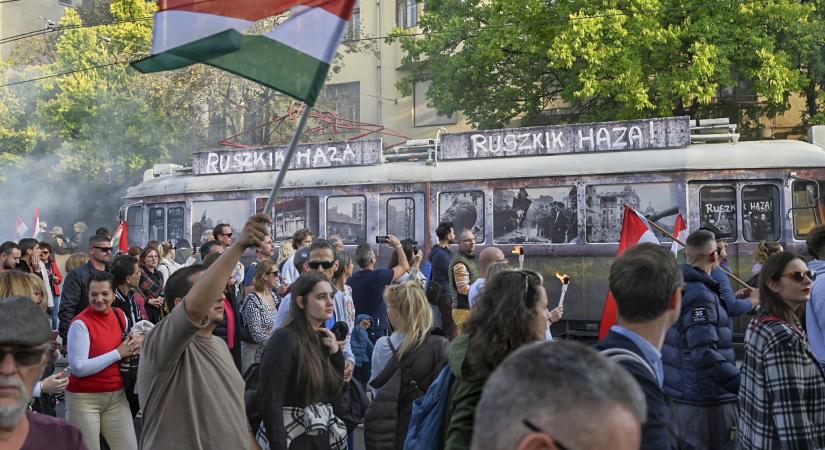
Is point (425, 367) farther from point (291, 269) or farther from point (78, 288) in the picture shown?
point (291, 269)

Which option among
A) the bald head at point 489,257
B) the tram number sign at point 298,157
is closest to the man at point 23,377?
the bald head at point 489,257

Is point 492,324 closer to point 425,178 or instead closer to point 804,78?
point 425,178

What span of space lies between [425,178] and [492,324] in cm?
1161

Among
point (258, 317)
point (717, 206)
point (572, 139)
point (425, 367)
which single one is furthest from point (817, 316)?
point (572, 139)

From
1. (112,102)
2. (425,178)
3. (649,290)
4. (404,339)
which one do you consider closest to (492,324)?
(649,290)

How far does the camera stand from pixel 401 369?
5.44m

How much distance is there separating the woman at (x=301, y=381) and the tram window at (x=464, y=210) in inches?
382

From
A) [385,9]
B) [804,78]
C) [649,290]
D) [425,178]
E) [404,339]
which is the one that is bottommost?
[404,339]

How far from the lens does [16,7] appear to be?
41.2 meters

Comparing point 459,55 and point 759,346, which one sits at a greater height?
point 459,55

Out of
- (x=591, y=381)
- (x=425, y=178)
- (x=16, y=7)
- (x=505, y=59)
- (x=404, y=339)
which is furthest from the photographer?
(x=16, y=7)

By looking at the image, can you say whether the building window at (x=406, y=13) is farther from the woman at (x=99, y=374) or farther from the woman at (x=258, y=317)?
the woman at (x=99, y=374)

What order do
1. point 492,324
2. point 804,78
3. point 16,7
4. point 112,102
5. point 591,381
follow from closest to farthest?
point 591,381, point 492,324, point 804,78, point 112,102, point 16,7

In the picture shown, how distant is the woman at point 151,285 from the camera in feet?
27.5
